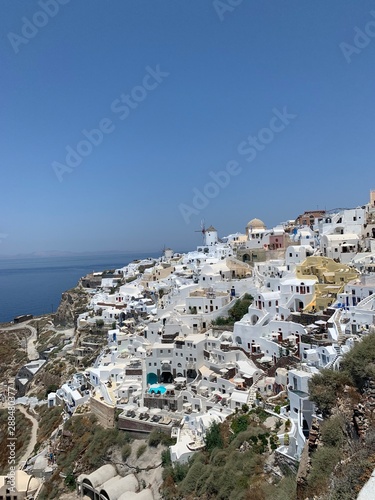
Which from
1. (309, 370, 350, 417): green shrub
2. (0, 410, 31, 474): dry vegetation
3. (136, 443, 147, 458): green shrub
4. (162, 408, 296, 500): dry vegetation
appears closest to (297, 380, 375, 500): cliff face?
(309, 370, 350, 417): green shrub

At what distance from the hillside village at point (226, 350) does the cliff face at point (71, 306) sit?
536 inches

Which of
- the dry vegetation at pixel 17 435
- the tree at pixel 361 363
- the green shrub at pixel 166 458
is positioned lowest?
the dry vegetation at pixel 17 435

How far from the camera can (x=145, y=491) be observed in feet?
45.4

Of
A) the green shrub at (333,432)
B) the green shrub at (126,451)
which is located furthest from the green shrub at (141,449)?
the green shrub at (333,432)

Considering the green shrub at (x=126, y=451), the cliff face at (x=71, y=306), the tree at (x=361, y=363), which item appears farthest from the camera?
the cliff face at (x=71, y=306)

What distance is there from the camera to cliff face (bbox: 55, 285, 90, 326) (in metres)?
45.5

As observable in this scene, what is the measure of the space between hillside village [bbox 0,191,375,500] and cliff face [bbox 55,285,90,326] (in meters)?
13.6

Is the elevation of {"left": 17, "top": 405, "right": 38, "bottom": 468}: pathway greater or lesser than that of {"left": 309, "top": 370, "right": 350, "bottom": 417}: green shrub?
lesser

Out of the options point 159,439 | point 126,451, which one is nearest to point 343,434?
point 159,439

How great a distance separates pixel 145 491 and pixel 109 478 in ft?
8.22

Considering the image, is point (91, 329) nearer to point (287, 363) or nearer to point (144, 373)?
point (144, 373)

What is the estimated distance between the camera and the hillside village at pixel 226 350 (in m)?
14.5

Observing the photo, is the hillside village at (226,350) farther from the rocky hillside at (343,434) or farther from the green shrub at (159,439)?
the rocky hillside at (343,434)

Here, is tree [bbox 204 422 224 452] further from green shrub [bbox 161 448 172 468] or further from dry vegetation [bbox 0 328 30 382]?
dry vegetation [bbox 0 328 30 382]
